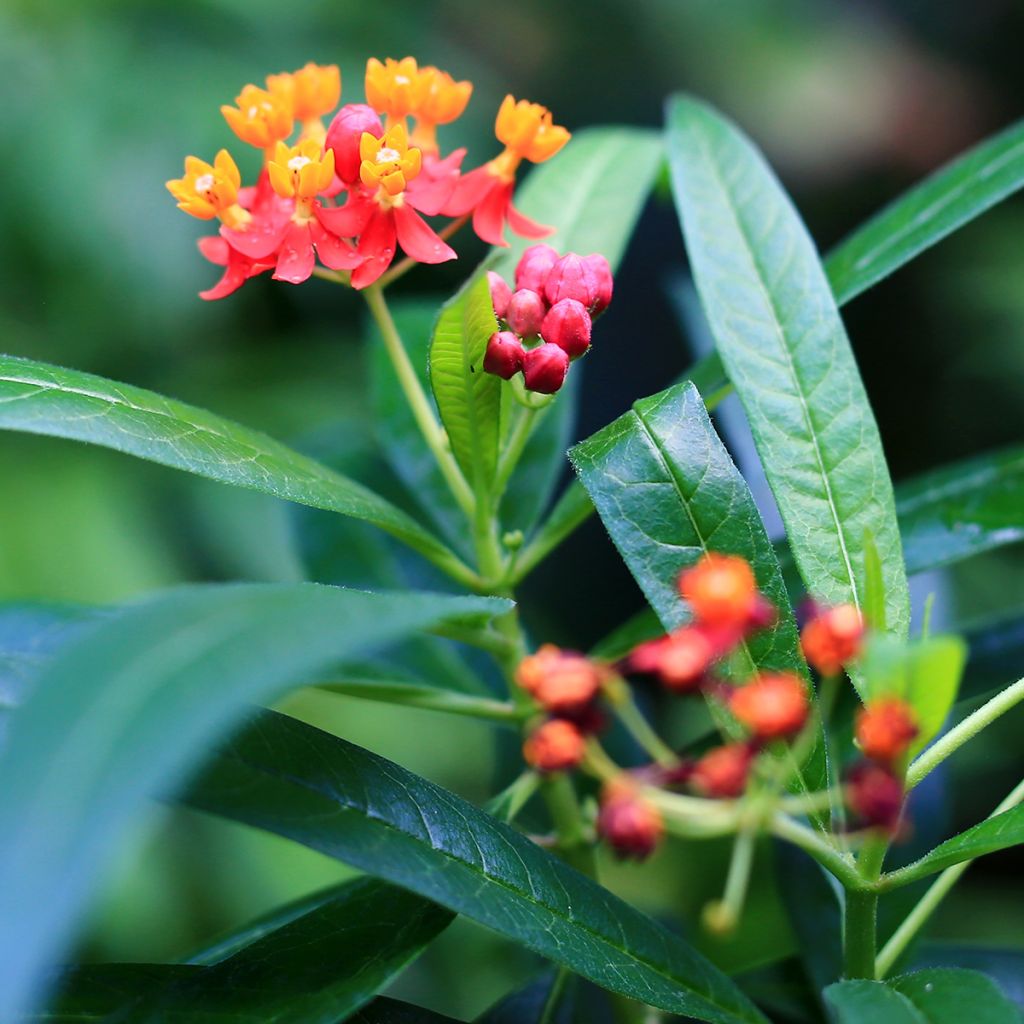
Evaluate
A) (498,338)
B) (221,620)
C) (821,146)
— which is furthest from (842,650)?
(821,146)

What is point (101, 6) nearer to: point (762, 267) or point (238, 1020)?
point (762, 267)

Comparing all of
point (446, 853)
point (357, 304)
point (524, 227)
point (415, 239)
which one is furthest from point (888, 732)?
point (357, 304)

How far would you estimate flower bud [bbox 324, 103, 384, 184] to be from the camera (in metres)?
1.22

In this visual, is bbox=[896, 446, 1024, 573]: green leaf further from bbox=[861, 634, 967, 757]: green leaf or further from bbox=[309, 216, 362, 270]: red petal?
bbox=[309, 216, 362, 270]: red petal

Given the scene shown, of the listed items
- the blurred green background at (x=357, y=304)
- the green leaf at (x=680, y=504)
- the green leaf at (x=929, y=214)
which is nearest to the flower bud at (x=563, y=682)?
the green leaf at (x=680, y=504)

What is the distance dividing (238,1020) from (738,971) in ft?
2.60

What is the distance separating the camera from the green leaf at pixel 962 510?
1.51m

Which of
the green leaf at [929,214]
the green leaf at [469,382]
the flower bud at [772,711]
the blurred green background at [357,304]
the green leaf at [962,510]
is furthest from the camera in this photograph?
the blurred green background at [357,304]

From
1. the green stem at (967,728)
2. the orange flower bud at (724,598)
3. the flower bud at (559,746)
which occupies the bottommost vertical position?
the green stem at (967,728)

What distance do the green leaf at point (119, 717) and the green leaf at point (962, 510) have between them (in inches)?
38.9

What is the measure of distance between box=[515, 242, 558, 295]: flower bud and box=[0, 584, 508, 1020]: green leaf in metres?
0.58

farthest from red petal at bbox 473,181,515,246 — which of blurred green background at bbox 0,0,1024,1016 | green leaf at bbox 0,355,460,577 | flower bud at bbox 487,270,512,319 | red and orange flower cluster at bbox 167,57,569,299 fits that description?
blurred green background at bbox 0,0,1024,1016

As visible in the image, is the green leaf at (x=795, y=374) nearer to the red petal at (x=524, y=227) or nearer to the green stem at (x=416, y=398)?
the red petal at (x=524, y=227)

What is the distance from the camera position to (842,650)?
0.80 meters
